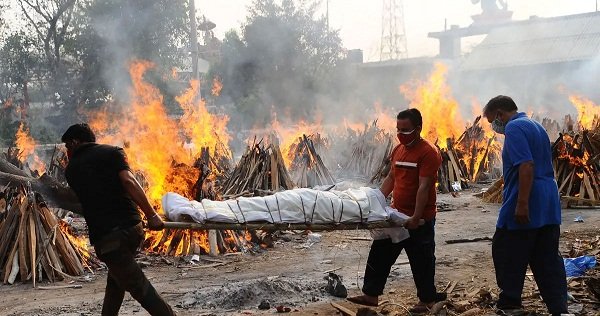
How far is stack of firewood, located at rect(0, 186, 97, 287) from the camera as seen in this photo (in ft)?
23.0

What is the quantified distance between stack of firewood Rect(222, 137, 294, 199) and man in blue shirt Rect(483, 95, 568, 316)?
7.07 m

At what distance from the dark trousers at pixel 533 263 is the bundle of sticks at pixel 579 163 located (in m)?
6.95

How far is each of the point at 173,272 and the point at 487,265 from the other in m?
3.87

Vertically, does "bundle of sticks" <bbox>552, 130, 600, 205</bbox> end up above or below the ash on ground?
above

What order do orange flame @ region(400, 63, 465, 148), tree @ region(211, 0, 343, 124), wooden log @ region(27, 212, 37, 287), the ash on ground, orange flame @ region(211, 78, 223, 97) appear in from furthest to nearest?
tree @ region(211, 0, 343, 124) < orange flame @ region(211, 78, 223, 97) < orange flame @ region(400, 63, 465, 148) < wooden log @ region(27, 212, 37, 287) < the ash on ground

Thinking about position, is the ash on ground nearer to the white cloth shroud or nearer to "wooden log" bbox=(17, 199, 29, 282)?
the white cloth shroud

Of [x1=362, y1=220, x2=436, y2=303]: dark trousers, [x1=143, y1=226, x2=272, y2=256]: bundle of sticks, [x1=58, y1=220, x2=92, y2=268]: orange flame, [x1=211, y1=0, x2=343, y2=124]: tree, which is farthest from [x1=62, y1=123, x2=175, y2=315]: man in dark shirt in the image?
[x1=211, y1=0, x2=343, y2=124]: tree

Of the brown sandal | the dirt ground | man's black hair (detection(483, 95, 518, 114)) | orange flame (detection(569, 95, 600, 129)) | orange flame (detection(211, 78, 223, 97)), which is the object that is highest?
orange flame (detection(211, 78, 223, 97))

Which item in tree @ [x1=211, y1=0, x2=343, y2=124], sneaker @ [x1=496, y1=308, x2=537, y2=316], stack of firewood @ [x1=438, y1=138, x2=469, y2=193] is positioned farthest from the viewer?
tree @ [x1=211, y1=0, x2=343, y2=124]

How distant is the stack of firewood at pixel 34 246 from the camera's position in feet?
23.0

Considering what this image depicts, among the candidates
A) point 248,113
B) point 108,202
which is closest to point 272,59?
point 248,113

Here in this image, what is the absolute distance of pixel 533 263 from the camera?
4.91m

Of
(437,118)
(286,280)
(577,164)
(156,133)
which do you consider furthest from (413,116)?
(437,118)

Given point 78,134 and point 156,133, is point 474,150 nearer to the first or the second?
point 156,133
